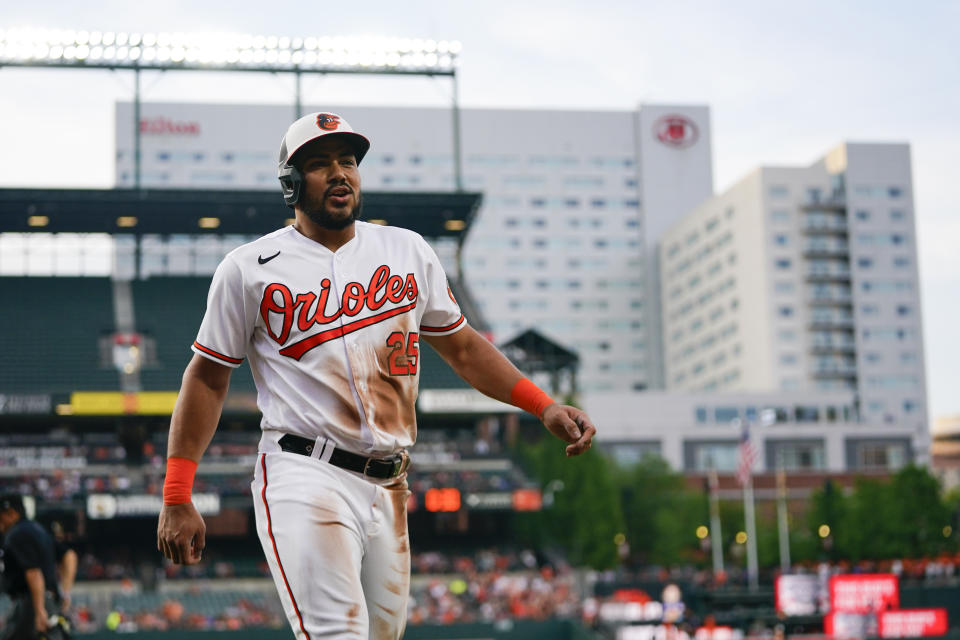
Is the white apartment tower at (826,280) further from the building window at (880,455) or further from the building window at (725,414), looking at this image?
the building window at (725,414)

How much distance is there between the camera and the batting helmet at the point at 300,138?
4.66 metres

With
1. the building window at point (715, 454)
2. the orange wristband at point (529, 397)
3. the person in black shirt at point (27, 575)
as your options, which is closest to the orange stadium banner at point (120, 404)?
the person in black shirt at point (27, 575)

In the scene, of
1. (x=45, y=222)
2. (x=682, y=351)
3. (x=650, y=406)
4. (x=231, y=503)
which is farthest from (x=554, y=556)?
(x=682, y=351)

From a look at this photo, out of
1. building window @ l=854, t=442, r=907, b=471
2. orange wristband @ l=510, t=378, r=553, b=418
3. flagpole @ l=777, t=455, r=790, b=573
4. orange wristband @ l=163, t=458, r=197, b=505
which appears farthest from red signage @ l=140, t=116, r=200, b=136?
orange wristband @ l=163, t=458, r=197, b=505

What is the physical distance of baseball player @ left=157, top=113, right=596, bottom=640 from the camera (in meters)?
4.36

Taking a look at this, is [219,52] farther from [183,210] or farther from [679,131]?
[679,131]

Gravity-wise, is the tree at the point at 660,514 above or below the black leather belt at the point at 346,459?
below

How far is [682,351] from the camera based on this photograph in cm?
12744

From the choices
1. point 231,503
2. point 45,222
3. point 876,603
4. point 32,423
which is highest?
point 45,222

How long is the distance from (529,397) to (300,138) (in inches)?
52.2

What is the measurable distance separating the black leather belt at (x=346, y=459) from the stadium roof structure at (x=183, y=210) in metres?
44.2

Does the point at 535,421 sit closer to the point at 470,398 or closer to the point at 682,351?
the point at 470,398

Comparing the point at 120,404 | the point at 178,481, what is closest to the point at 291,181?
the point at 178,481

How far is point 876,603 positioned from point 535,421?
2457 centimetres
